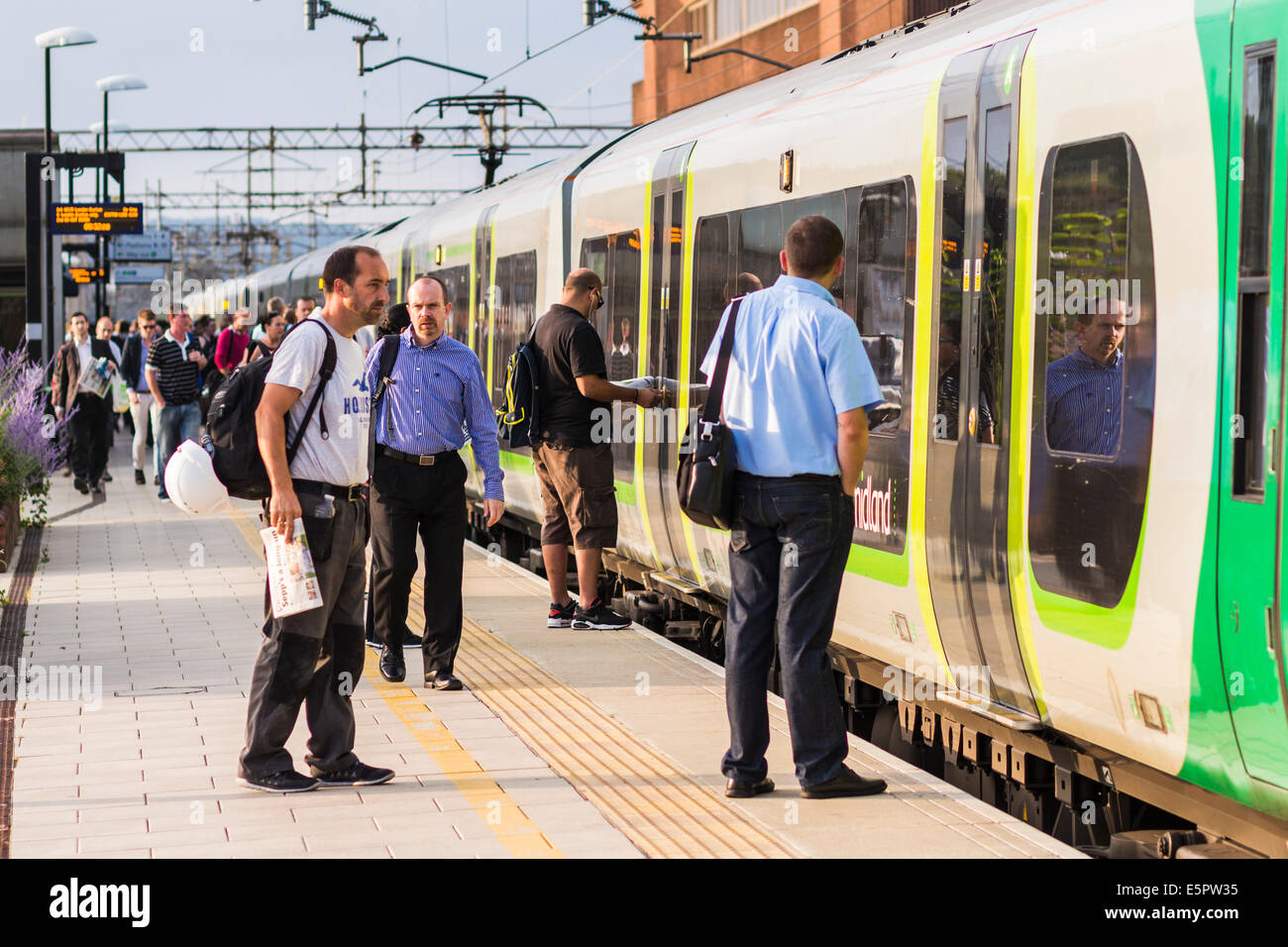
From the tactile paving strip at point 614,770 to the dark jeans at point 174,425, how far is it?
9155mm

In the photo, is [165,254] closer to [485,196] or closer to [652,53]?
[652,53]

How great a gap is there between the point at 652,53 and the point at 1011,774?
4495cm

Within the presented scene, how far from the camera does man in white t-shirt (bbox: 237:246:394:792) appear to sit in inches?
222

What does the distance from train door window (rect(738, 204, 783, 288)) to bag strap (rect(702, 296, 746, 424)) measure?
6.76ft

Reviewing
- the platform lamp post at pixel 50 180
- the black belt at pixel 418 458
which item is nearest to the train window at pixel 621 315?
the black belt at pixel 418 458

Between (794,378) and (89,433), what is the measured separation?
1397cm

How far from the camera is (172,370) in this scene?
54.7ft

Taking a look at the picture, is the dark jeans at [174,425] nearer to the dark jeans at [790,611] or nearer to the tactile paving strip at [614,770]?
the tactile paving strip at [614,770]

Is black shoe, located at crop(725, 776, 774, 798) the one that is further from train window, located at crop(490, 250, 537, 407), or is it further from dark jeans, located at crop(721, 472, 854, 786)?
train window, located at crop(490, 250, 537, 407)

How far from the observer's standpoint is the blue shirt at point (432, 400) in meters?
7.86

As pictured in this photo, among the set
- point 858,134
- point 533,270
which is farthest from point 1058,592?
point 533,270

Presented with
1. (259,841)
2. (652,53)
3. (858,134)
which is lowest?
(259,841)

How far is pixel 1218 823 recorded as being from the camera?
471cm

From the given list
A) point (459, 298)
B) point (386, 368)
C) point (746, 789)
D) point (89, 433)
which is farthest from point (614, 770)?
point (89, 433)
